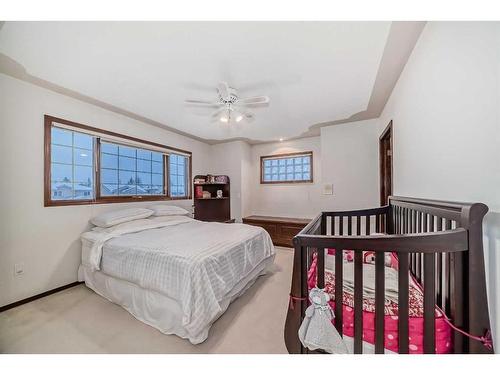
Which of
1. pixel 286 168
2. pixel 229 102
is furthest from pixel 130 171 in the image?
pixel 286 168

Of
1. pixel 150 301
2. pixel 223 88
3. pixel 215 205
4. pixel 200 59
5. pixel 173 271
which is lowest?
pixel 150 301

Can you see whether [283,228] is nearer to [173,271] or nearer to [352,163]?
[352,163]

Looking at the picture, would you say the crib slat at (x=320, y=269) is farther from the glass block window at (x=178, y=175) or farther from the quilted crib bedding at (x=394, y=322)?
the glass block window at (x=178, y=175)

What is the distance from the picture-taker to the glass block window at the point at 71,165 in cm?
231

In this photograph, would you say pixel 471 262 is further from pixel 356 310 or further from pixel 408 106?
pixel 408 106

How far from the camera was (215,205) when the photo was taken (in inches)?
→ 182

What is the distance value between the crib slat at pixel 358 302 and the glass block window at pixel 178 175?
3.57 meters

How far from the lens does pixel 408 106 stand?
1.69 metres

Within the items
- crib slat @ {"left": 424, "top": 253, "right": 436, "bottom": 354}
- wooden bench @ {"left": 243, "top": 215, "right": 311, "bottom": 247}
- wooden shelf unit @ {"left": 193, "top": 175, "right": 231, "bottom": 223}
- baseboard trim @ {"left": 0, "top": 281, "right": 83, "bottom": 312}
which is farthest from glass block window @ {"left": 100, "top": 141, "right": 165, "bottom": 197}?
crib slat @ {"left": 424, "top": 253, "right": 436, "bottom": 354}

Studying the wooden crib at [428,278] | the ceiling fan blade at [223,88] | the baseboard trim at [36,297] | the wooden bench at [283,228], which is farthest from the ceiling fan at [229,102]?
the baseboard trim at [36,297]

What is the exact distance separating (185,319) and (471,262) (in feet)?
5.38

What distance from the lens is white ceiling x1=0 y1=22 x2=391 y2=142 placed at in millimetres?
1365

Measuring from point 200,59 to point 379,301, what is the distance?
6.70ft
